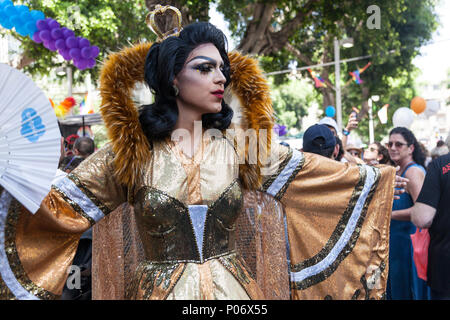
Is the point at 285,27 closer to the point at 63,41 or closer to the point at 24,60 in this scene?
the point at 63,41

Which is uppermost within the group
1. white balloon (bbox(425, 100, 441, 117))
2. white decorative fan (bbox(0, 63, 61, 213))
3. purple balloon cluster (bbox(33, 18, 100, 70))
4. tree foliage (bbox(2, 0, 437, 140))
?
tree foliage (bbox(2, 0, 437, 140))

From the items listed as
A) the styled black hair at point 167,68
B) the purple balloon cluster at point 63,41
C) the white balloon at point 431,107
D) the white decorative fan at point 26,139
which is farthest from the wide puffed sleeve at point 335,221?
the white balloon at point 431,107

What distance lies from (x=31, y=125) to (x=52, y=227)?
465mm

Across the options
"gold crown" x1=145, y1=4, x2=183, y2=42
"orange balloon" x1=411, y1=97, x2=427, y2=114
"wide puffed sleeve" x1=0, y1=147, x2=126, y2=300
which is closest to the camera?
"wide puffed sleeve" x1=0, y1=147, x2=126, y2=300

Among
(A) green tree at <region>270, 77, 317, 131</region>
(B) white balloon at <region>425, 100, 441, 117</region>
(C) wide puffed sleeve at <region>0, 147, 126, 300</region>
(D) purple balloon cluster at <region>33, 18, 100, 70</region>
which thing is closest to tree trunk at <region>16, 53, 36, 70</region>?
(D) purple balloon cluster at <region>33, 18, 100, 70</region>

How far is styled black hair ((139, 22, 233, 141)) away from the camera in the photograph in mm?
2012

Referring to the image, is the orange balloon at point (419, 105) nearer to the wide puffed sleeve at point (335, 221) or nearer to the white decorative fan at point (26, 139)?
the wide puffed sleeve at point (335, 221)

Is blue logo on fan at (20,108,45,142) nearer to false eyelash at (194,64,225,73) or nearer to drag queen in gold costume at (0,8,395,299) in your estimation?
drag queen in gold costume at (0,8,395,299)

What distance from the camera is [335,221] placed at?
224 cm

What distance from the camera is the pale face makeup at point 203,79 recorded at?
200 centimetres

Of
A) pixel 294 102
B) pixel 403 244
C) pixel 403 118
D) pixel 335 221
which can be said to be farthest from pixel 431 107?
pixel 294 102

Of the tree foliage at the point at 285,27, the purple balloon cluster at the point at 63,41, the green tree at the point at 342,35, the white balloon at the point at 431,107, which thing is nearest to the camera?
the purple balloon cluster at the point at 63,41

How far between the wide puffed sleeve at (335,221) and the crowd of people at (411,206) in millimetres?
260

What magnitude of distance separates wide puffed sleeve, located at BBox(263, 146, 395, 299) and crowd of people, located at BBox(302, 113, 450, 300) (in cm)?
26
